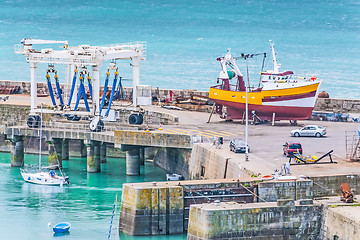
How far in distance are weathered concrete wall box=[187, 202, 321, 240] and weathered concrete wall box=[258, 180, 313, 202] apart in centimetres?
359

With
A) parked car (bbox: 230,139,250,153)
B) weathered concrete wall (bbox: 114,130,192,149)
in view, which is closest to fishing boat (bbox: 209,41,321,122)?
weathered concrete wall (bbox: 114,130,192,149)

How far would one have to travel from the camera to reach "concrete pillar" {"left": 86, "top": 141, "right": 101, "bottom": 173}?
7412 centimetres

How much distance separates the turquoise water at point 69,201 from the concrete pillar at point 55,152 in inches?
46.2

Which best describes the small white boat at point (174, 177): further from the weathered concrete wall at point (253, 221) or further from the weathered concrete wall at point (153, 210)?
the weathered concrete wall at point (253, 221)

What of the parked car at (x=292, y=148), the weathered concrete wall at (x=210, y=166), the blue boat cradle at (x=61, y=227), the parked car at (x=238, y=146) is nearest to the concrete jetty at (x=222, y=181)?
the weathered concrete wall at (x=210, y=166)

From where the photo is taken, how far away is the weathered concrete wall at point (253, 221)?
49.8 metres

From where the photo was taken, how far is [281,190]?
55906 mm

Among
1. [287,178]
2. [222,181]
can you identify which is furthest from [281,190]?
[222,181]

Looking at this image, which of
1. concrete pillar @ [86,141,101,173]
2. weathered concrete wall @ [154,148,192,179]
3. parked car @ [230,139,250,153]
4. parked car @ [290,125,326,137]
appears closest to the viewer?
parked car @ [230,139,250,153]

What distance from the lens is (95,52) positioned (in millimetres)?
75062

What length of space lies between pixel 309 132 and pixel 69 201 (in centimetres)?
2025

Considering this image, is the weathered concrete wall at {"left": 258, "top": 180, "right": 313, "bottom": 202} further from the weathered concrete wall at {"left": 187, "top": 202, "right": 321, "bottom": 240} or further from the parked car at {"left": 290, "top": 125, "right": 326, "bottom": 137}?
the parked car at {"left": 290, "top": 125, "right": 326, "bottom": 137}

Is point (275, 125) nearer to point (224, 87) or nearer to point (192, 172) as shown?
point (224, 87)

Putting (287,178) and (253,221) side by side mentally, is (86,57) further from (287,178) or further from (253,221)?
(253,221)
